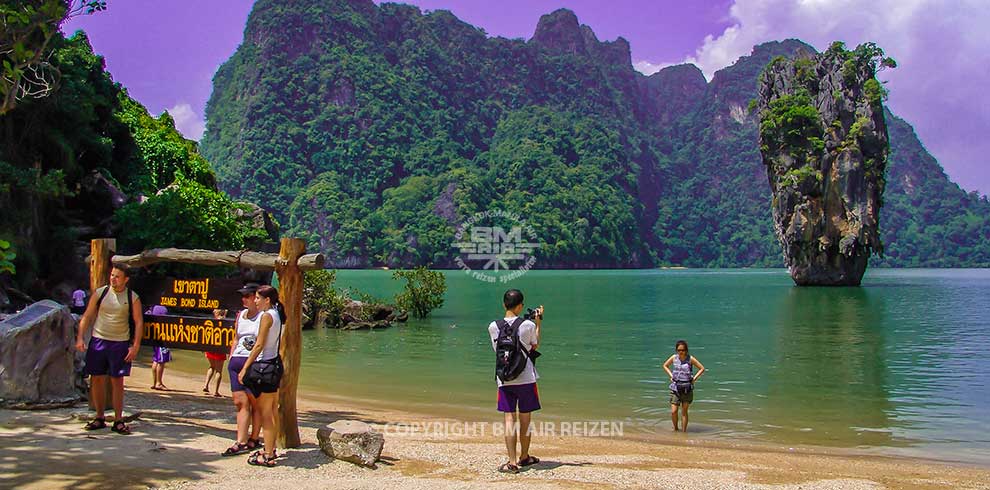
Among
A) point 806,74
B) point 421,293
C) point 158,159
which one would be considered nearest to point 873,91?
point 806,74

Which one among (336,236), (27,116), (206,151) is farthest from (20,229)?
(206,151)

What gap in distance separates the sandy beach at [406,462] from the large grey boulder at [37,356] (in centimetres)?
Answer: 22

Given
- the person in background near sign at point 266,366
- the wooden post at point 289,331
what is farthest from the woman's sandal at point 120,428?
the person in background near sign at point 266,366

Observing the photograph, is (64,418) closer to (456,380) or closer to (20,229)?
(456,380)

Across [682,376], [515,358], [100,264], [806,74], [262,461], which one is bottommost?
[262,461]

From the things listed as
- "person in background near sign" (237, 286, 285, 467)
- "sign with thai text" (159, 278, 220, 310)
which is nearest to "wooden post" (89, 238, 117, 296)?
"sign with thai text" (159, 278, 220, 310)

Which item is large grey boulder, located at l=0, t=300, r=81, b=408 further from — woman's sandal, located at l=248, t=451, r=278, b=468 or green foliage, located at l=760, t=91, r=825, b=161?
green foliage, located at l=760, t=91, r=825, b=161

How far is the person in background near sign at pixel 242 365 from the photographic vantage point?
6.22 m

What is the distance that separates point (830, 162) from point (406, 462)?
57805 millimetres

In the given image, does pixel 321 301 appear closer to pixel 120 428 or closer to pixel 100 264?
pixel 100 264

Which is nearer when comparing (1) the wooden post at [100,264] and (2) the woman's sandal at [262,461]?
(2) the woman's sandal at [262,461]

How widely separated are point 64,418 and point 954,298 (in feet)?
167

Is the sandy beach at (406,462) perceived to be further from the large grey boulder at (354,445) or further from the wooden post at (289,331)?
the wooden post at (289,331)

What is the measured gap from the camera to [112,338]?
7016 mm
